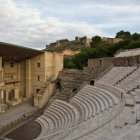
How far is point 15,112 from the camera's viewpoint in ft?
80.2

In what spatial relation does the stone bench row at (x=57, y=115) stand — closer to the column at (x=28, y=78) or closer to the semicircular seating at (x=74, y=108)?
the semicircular seating at (x=74, y=108)

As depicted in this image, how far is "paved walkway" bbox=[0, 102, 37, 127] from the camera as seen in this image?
2185 centimetres

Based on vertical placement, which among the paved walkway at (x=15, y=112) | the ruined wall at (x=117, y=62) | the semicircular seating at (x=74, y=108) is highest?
the ruined wall at (x=117, y=62)

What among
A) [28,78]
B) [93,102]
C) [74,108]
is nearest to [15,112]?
[74,108]

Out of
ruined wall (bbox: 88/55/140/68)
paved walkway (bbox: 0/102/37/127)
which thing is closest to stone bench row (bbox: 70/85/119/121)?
paved walkway (bbox: 0/102/37/127)

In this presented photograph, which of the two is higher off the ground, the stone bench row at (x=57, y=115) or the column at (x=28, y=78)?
the column at (x=28, y=78)

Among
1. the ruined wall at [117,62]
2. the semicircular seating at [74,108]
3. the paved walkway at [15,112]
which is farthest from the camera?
the ruined wall at [117,62]

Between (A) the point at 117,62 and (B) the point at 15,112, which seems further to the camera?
(A) the point at 117,62

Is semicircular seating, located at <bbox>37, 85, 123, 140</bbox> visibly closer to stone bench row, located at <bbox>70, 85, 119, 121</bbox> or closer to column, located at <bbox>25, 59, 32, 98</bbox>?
stone bench row, located at <bbox>70, 85, 119, 121</bbox>

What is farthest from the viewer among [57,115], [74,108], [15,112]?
[15,112]

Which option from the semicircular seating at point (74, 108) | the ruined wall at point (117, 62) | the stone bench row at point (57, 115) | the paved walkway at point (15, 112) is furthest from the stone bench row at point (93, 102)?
the ruined wall at point (117, 62)

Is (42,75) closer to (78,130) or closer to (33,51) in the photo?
(33,51)

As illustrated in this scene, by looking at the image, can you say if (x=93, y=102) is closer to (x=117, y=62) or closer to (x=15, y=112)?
(x=15, y=112)

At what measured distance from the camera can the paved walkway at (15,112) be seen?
21.9 m
